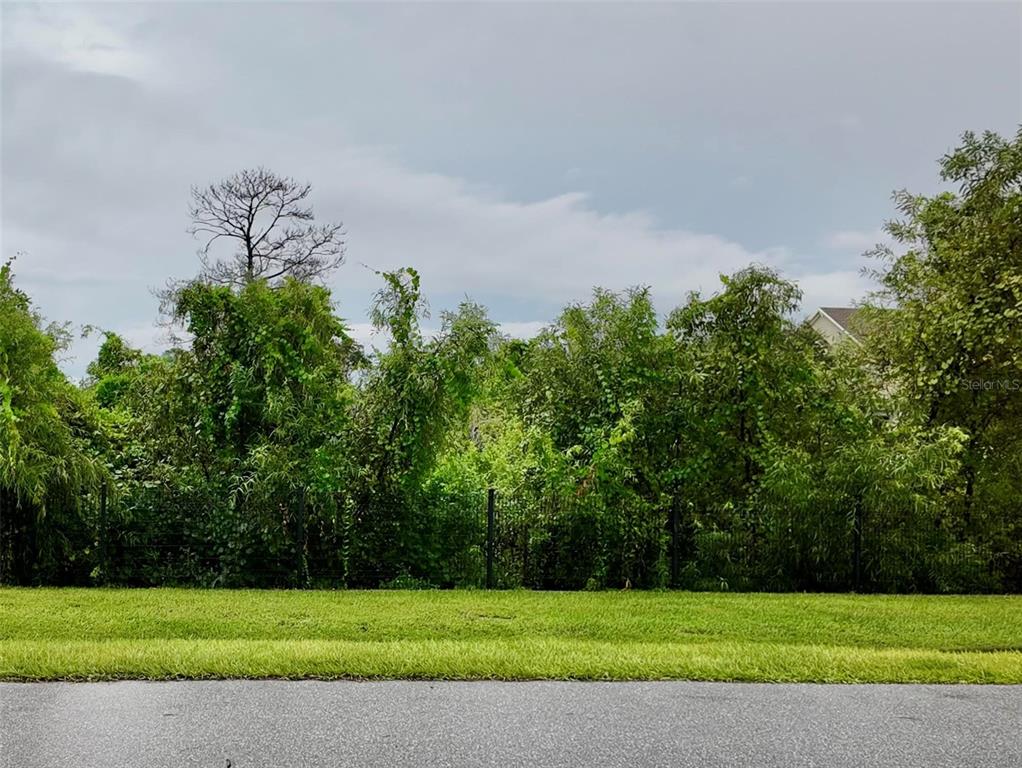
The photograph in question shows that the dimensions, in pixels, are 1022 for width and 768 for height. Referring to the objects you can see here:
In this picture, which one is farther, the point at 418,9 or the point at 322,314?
the point at 322,314

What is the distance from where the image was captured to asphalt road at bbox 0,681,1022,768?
4258 mm

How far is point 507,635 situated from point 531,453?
3911 mm

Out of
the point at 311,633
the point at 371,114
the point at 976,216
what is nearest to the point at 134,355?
the point at 371,114

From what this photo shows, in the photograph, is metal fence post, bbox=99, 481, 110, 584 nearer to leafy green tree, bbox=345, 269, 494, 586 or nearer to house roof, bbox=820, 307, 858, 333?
leafy green tree, bbox=345, 269, 494, 586

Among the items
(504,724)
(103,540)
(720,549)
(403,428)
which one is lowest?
(504,724)

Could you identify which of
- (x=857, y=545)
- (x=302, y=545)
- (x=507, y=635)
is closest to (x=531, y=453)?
(x=302, y=545)

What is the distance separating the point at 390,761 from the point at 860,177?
1250cm

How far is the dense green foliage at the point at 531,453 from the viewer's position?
10359 millimetres

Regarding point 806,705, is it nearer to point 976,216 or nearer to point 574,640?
point 574,640

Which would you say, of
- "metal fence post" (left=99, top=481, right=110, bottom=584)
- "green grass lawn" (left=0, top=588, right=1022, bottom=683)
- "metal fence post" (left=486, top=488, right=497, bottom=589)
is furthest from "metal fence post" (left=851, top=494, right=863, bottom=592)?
"metal fence post" (left=99, top=481, right=110, bottom=584)

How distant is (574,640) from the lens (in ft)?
22.8

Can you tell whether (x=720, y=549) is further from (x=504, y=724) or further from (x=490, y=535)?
(x=504, y=724)

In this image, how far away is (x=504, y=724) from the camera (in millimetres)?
4734

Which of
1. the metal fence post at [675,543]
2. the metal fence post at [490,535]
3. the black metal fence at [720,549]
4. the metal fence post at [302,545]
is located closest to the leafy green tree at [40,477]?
the metal fence post at [302,545]
